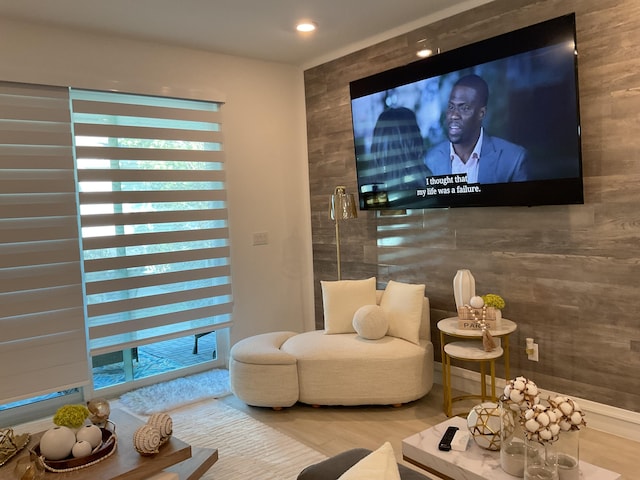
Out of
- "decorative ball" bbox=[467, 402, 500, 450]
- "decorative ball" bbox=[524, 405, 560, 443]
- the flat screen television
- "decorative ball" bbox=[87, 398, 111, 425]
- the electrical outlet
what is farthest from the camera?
the electrical outlet

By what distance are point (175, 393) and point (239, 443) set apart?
1073 millimetres

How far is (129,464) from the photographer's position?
2.12m

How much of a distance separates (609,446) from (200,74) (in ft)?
12.8

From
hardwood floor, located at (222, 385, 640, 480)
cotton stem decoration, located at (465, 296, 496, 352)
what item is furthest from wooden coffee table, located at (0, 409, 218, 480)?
cotton stem decoration, located at (465, 296, 496, 352)

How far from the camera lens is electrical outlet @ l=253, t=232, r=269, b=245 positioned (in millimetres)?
4727

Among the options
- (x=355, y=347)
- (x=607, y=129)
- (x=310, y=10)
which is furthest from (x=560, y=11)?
(x=355, y=347)

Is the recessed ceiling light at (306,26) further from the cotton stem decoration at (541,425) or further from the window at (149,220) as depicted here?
the cotton stem decoration at (541,425)

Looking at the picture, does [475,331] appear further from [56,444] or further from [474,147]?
[56,444]

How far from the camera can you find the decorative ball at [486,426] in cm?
203

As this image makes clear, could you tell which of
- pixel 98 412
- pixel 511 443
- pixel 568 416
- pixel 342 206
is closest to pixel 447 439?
pixel 511 443

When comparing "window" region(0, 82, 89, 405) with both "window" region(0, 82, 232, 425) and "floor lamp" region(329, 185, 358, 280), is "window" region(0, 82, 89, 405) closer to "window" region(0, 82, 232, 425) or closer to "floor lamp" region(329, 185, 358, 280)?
"window" region(0, 82, 232, 425)

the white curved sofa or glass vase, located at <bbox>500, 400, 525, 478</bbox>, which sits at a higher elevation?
glass vase, located at <bbox>500, 400, 525, 478</bbox>

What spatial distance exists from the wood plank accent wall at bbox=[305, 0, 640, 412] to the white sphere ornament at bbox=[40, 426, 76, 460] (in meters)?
2.65

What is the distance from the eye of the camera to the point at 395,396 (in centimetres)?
346
